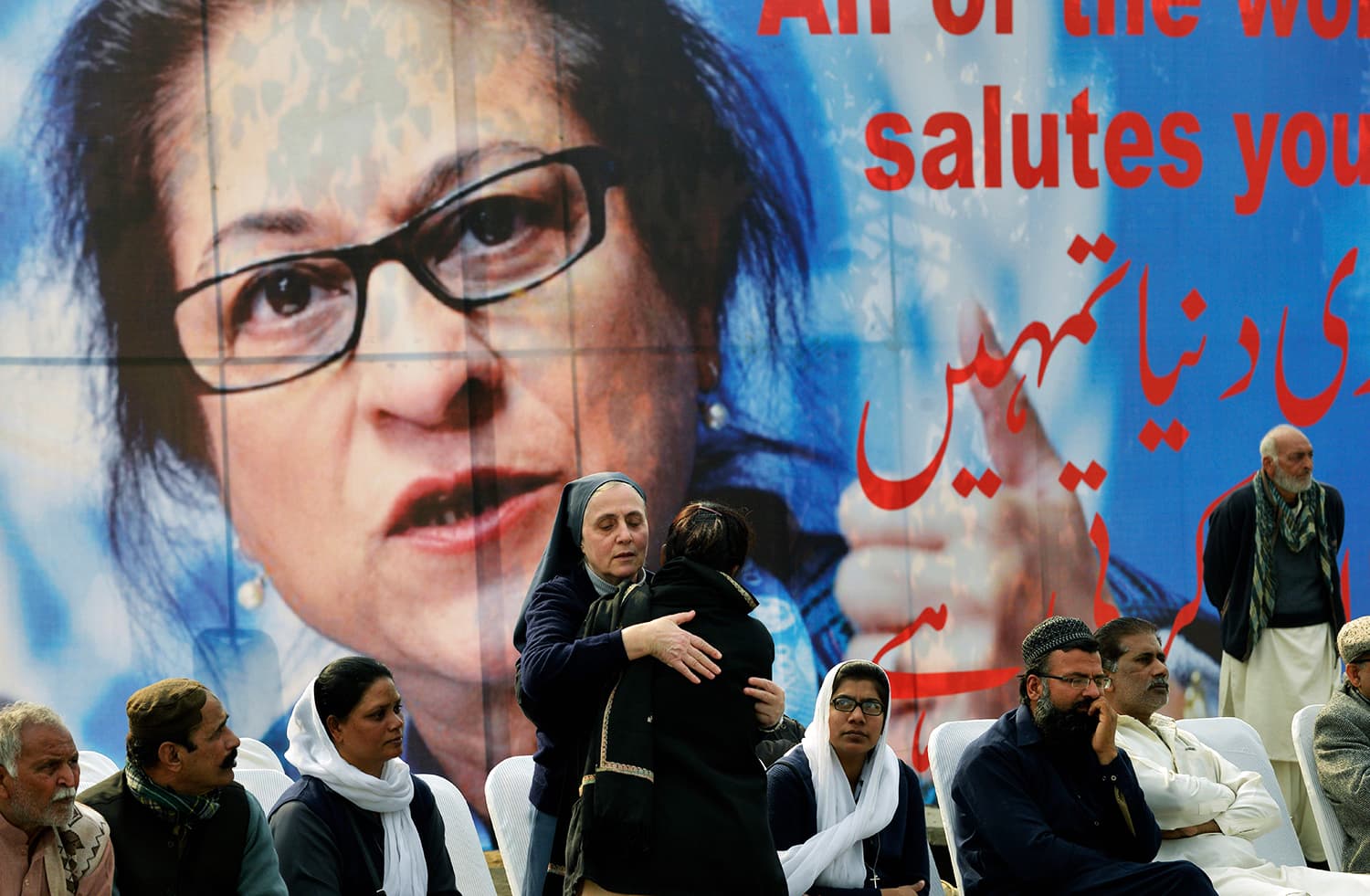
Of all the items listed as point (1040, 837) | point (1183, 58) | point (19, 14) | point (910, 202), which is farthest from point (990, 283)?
point (19, 14)

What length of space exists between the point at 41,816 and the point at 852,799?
197cm

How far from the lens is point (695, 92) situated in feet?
20.4

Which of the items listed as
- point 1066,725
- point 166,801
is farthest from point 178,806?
point 1066,725

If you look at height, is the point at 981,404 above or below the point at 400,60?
below

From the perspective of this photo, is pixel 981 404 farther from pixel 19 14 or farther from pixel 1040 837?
pixel 19 14

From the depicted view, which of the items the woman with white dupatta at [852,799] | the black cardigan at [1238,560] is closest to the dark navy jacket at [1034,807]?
the woman with white dupatta at [852,799]

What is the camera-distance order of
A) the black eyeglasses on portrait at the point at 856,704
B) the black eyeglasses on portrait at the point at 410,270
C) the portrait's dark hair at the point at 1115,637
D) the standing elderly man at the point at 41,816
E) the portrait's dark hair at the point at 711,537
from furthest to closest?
1. the black eyeglasses on portrait at the point at 410,270
2. the portrait's dark hair at the point at 1115,637
3. the black eyeglasses on portrait at the point at 856,704
4. the portrait's dark hair at the point at 711,537
5. the standing elderly man at the point at 41,816

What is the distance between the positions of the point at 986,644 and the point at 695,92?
A: 2.37 m

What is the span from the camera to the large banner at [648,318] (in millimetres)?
5824

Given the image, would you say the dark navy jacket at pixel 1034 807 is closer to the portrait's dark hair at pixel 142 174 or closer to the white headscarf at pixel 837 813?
the white headscarf at pixel 837 813

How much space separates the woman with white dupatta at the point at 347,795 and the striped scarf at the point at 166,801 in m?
0.23


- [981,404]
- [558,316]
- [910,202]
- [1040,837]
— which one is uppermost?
[910,202]

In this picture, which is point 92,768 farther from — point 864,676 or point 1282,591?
point 1282,591

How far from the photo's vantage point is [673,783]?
3.17 meters
